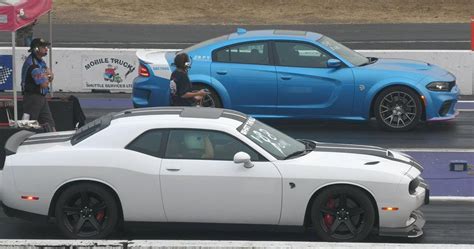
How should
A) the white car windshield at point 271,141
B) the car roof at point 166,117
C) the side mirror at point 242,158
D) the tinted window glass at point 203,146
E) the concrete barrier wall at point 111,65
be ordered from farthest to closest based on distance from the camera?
the concrete barrier wall at point 111,65 < the car roof at point 166,117 < the white car windshield at point 271,141 < the tinted window glass at point 203,146 < the side mirror at point 242,158

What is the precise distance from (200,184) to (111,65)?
9.50 metres

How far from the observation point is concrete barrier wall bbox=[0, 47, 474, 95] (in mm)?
17094

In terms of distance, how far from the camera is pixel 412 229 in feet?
27.8

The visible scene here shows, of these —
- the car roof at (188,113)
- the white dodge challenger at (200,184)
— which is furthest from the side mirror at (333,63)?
the white dodge challenger at (200,184)

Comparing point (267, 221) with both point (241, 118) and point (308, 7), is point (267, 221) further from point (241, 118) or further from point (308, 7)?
point (308, 7)

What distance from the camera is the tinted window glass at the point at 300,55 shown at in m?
13.6

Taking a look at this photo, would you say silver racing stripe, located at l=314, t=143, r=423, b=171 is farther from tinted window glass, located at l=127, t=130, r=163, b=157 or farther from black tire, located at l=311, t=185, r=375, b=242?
tinted window glass, located at l=127, t=130, r=163, b=157

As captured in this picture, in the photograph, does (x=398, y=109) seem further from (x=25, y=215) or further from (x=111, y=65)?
(x=25, y=215)

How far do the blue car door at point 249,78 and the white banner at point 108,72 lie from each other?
3825mm

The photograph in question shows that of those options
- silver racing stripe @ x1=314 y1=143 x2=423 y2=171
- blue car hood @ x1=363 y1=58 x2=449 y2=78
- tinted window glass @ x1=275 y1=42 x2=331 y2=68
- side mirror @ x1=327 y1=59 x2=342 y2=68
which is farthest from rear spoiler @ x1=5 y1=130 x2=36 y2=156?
blue car hood @ x1=363 y1=58 x2=449 y2=78

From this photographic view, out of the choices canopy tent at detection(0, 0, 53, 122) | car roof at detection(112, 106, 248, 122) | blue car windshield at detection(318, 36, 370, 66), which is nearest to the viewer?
car roof at detection(112, 106, 248, 122)

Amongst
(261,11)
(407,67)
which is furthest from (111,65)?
(261,11)

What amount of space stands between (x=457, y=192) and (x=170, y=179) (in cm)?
377

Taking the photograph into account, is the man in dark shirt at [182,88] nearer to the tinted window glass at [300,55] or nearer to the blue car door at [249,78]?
the blue car door at [249,78]
